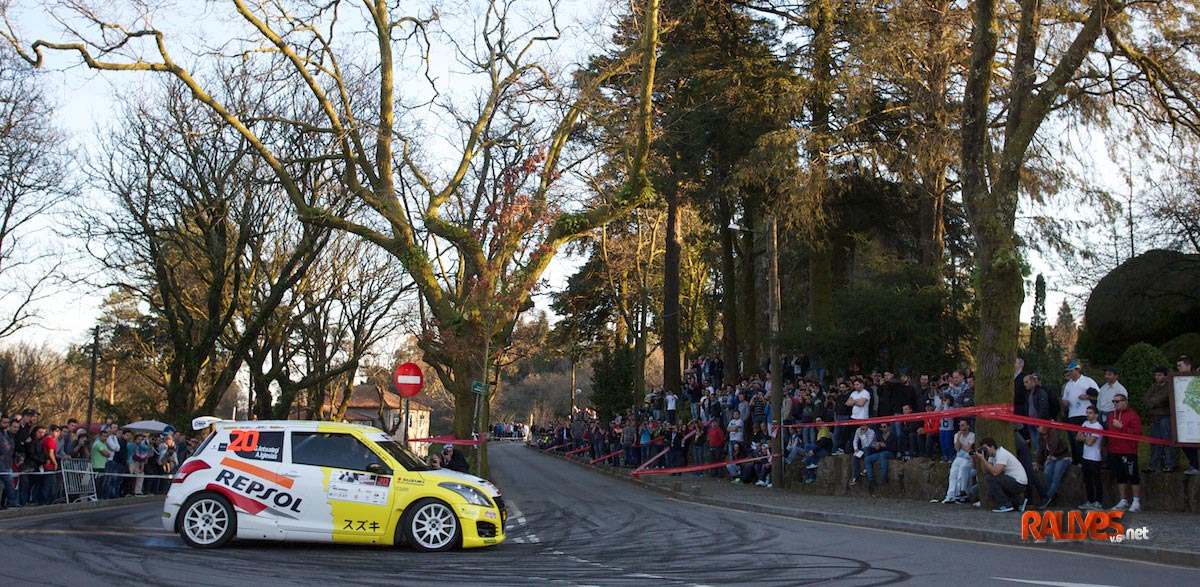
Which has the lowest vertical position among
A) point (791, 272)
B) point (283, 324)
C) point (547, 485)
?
point (547, 485)

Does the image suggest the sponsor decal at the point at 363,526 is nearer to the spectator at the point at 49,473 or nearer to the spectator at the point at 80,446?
the spectator at the point at 49,473

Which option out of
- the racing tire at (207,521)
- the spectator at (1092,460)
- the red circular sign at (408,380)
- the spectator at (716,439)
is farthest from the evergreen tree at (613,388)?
the racing tire at (207,521)

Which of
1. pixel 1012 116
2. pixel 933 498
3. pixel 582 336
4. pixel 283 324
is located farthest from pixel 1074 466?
pixel 582 336

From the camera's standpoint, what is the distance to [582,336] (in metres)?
54.8

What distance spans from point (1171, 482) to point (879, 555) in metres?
6.24

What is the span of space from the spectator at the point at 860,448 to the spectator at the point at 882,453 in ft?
0.39

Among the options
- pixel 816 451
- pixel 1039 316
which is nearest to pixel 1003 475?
pixel 816 451

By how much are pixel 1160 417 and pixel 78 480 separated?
20.7 metres

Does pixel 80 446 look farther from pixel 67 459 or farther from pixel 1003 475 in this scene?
pixel 1003 475

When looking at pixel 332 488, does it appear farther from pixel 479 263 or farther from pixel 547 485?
pixel 547 485

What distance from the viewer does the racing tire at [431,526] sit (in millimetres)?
12391

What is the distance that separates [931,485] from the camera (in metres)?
18.8

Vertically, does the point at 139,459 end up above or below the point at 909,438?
below

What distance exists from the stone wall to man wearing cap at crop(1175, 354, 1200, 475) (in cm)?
32
